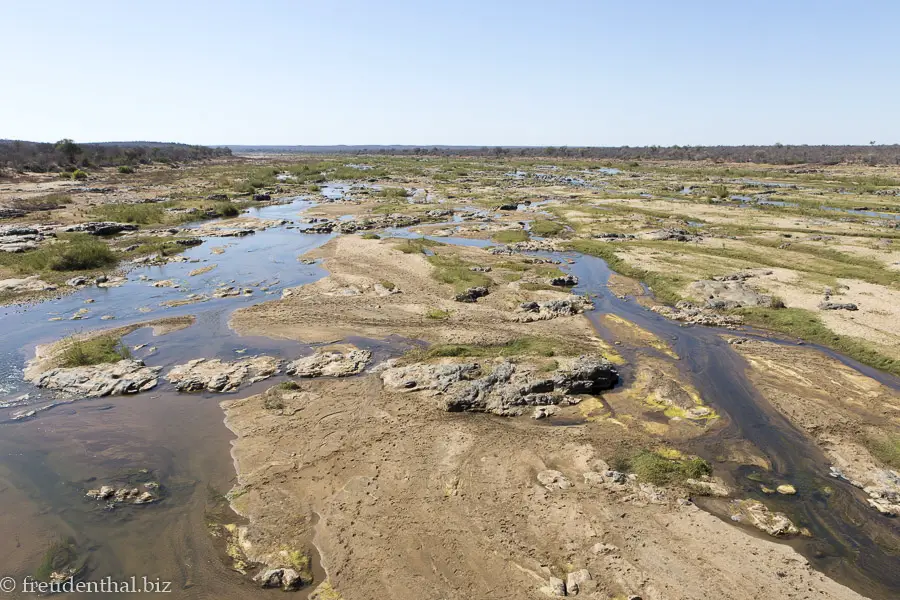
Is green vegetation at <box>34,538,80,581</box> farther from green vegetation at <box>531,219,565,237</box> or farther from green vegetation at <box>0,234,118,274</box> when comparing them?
green vegetation at <box>531,219,565,237</box>

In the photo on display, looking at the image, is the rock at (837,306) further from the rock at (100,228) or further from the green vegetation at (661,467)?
the rock at (100,228)

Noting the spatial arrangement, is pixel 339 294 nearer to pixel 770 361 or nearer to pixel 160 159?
pixel 770 361

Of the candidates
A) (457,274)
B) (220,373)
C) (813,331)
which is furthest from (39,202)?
(813,331)

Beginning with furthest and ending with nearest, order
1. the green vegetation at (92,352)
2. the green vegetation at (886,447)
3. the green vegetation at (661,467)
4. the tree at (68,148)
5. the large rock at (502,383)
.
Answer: the tree at (68,148)
the green vegetation at (92,352)
the large rock at (502,383)
the green vegetation at (886,447)
the green vegetation at (661,467)

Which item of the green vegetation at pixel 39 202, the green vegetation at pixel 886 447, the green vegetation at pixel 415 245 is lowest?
the green vegetation at pixel 886 447

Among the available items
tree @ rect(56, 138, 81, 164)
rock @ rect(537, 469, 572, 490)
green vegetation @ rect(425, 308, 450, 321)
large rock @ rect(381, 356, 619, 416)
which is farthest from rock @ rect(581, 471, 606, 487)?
tree @ rect(56, 138, 81, 164)

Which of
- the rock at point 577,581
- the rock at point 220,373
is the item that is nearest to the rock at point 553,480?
the rock at point 577,581
